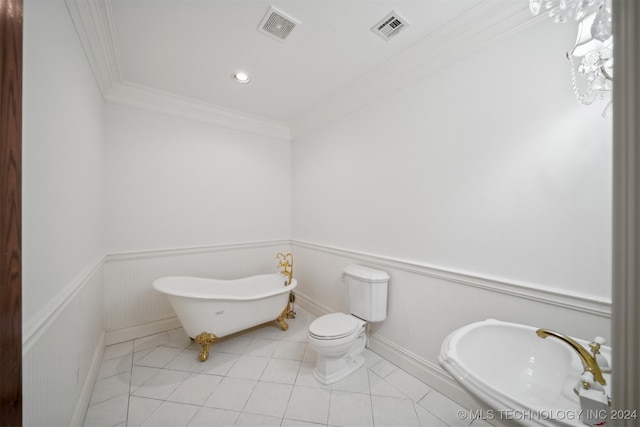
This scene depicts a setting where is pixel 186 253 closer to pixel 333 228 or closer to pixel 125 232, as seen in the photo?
pixel 125 232

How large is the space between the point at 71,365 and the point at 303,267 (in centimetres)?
218

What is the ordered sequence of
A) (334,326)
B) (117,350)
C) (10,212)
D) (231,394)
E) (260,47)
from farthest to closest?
(117,350), (334,326), (260,47), (231,394), (10,212)

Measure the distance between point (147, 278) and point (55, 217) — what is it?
1.59 m

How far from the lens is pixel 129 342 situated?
2.27 m

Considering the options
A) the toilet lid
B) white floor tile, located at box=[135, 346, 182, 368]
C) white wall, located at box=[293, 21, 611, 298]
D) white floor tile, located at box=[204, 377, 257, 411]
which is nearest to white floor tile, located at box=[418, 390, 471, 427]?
the toilet lid

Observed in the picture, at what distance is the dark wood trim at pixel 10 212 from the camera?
0.56m

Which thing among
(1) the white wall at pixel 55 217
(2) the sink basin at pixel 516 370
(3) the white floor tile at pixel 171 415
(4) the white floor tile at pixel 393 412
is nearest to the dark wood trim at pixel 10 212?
(1) the white wall at pixel 55 217

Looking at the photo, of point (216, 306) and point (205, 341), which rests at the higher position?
point (216, 306)

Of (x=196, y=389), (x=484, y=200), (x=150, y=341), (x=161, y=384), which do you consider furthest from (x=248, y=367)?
(x=484, y=200)

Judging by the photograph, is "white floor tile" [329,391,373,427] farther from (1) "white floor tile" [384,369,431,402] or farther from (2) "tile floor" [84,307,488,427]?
(1) "white floor tile" [384,369,431,402]

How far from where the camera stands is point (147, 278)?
7.91ft

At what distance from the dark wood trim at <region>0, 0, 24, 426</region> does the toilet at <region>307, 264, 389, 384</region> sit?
58.1 inches

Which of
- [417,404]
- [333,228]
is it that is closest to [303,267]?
[333,228]

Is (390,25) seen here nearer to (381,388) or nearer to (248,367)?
(381,388)
